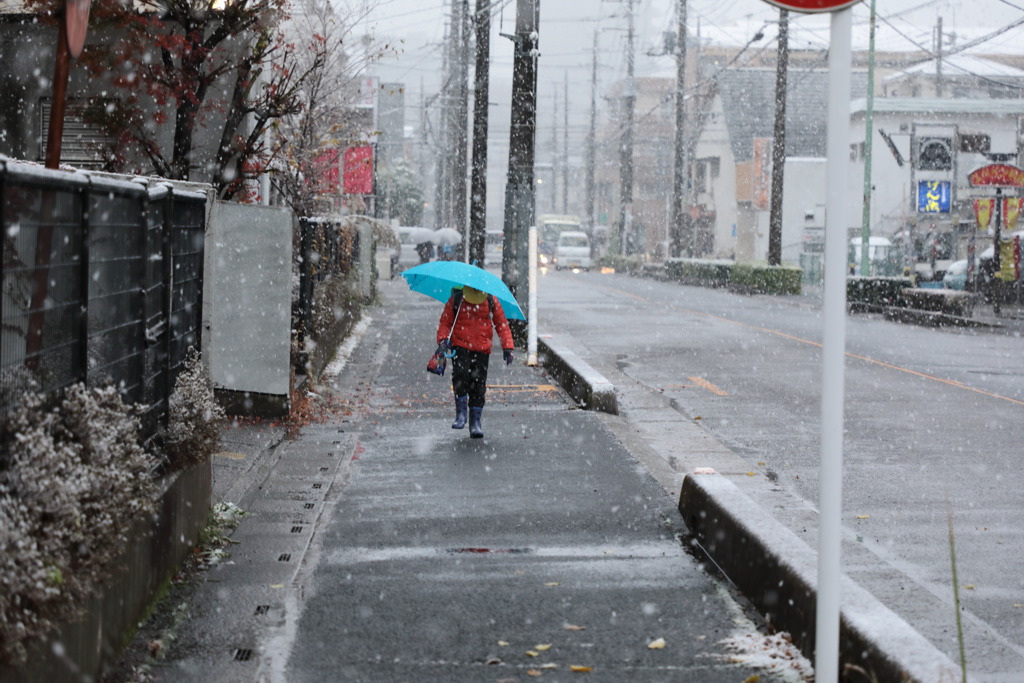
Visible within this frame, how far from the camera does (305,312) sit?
1418 cm

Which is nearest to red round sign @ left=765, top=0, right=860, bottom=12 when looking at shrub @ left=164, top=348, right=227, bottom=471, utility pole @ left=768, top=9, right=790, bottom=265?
shrub @ left=164, top=348, right=227, bottom=471

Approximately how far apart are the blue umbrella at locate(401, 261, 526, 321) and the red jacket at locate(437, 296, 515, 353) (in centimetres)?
15

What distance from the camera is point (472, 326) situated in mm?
11148

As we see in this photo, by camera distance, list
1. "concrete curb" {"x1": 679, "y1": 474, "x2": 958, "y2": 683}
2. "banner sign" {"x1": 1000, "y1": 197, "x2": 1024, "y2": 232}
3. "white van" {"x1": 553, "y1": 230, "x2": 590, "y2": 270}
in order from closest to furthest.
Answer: "concrete curb" {"x1": 679, "y1": 474, "x2": 958, "y2": 683}
"banner sign" {"x1": 1000, "y1": 197, "x2": 1024, "y2": 232}
"white van" {"x1": 553, "y1": 230, "x2": 590, "y2": 270}

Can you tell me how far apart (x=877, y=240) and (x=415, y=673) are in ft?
165

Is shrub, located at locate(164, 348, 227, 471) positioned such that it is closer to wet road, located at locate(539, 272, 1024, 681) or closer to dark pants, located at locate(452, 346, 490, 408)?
wet road, located at locate(539, 272, 1024, 681)

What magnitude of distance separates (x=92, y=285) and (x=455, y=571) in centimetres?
236

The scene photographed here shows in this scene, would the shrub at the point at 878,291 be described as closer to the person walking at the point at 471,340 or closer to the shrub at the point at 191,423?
the person walking at the point at 471,340

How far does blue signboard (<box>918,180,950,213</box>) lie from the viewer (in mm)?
37062

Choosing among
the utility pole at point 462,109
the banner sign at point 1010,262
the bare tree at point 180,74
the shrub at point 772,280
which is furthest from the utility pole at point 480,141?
the shrub at point 772,280

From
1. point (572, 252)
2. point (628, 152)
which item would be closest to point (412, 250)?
point (572, 252)

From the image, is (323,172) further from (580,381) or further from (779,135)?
(779,135)

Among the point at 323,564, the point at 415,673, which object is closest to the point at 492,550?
the point at 323,564

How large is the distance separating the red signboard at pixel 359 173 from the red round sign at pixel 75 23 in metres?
29.2
